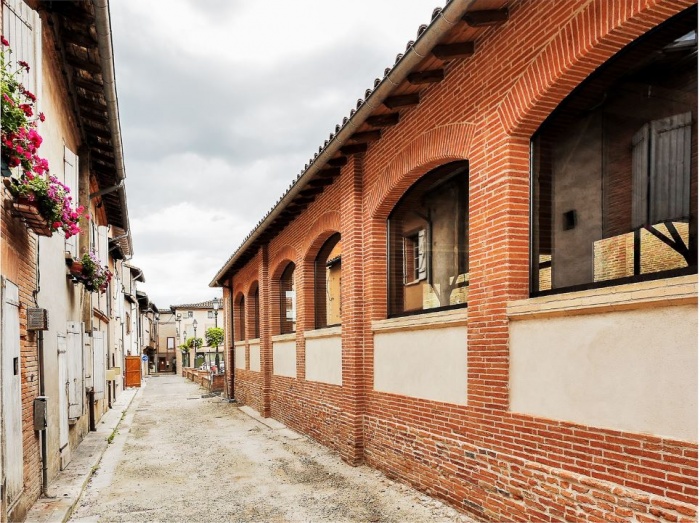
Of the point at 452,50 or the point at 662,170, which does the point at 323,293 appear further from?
the point at 662,170

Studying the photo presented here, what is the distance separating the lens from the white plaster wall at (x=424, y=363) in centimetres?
583

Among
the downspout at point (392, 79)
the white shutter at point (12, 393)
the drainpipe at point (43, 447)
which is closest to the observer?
the white shutter at point (12, 393)

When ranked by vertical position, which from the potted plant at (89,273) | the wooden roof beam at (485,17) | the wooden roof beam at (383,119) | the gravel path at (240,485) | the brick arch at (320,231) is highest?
A: the wooden roof beam at (485,17)

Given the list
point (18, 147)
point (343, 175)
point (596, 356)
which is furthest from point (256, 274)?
point (596, 356)

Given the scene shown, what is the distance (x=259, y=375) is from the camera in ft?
47.9

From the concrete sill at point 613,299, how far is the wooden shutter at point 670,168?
2.01 ft

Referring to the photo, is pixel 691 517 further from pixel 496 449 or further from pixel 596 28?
pixel 596 28

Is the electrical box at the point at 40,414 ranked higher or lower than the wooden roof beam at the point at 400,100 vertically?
lower

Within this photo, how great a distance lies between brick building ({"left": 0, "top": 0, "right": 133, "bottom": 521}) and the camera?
4.82 meters

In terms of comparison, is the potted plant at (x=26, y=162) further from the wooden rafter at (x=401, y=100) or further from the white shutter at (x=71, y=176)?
the wooden rafter at (x=401, y=100)

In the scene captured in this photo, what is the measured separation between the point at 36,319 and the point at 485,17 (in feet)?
18.2

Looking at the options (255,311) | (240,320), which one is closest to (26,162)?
(255,311)

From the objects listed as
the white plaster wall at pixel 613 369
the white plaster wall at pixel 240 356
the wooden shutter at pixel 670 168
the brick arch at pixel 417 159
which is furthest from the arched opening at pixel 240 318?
the wooden shutter at pixel 670 168

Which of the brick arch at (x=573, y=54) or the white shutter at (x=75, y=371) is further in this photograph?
the white shutter at (x=75, y=371)
